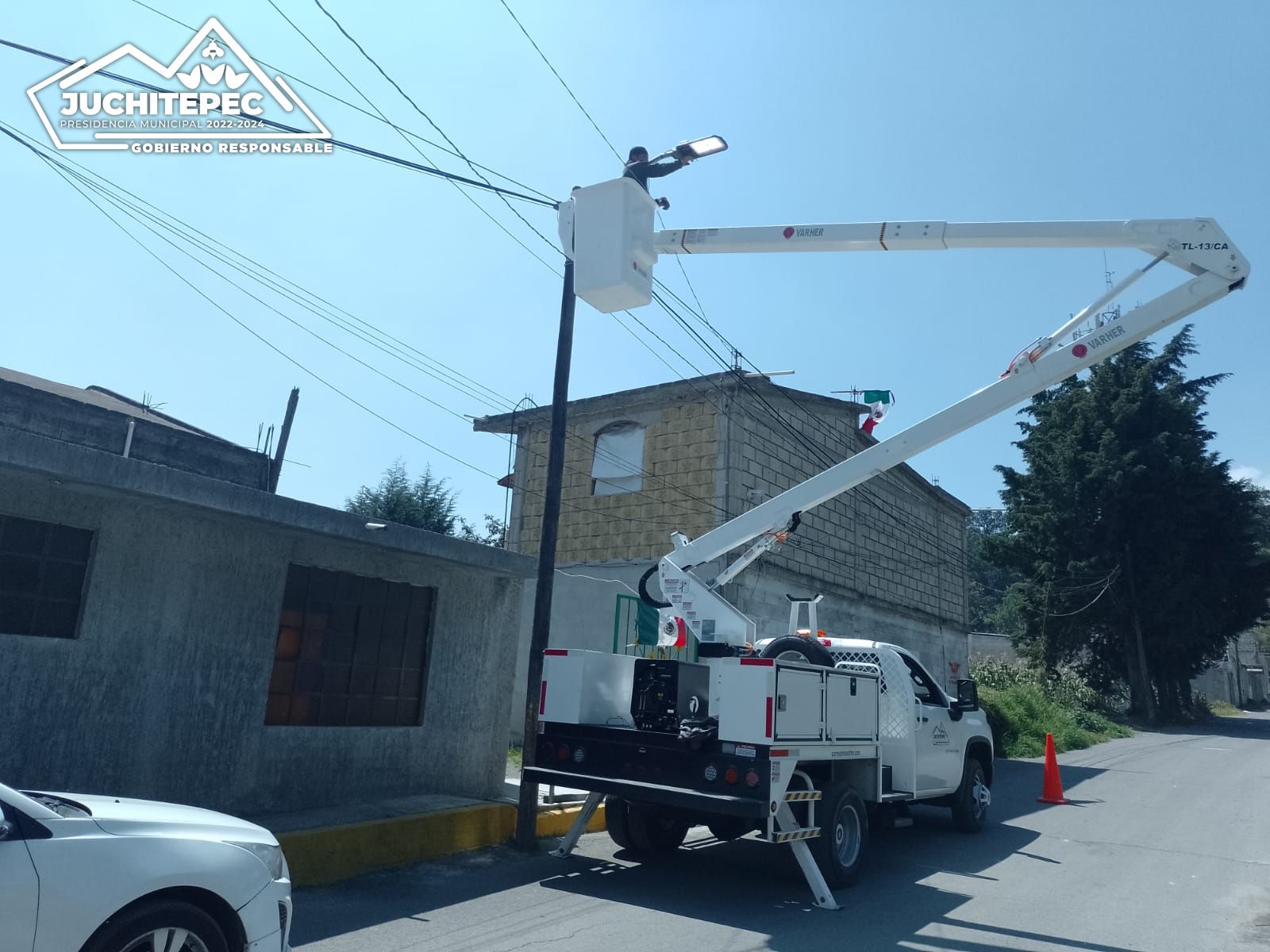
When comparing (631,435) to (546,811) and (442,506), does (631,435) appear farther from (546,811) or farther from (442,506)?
(442,506)

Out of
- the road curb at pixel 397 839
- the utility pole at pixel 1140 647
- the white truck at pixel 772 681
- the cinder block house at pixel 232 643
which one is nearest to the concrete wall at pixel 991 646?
the utility pole at pixel 1140 647

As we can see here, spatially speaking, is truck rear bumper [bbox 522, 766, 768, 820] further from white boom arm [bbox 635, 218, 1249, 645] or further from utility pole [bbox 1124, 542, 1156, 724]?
utility pole [bbox 1124, 542, 1156, 724]

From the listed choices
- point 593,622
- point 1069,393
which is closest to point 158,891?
point 593,622

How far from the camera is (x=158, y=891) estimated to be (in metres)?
4.04

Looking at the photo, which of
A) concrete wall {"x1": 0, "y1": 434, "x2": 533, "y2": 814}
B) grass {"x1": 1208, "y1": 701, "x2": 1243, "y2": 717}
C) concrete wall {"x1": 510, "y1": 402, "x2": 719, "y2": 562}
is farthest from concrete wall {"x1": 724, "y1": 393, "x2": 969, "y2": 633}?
grass {"x1": 1208, "y1": 701, "x2": 1243, "y2": 717}

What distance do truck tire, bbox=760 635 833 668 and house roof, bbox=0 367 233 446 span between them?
54.6 ft

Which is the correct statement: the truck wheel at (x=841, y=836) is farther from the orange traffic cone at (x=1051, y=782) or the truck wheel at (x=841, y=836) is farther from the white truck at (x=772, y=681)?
the orange traffic cone at (x=1051, y=782)

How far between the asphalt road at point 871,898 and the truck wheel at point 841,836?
25 centimetres

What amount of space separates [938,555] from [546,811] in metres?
21.8

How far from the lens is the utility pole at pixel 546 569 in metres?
9.12

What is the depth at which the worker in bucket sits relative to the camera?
8.42m

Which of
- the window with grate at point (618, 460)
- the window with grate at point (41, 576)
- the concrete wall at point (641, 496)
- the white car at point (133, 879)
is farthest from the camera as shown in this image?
the window with grate at point (618, 460)

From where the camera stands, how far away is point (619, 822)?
8969mm

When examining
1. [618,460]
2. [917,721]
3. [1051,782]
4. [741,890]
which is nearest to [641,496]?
[618,460]
